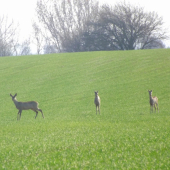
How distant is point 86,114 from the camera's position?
1934 cm

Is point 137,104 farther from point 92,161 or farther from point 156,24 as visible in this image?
point 156,24

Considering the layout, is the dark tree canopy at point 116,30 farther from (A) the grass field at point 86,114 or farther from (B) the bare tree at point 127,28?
(A) the grass field at point 86,114

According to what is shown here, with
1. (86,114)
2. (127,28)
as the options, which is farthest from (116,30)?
(86,114)

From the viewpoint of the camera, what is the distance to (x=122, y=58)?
1647 inches

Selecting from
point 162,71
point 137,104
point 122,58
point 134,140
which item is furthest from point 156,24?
point 134,140

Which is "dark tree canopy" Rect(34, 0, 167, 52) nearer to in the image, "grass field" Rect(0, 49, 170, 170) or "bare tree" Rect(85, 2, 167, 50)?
"bare tree" Rect(85, 2, 167, 50)

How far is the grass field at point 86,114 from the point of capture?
305 inches

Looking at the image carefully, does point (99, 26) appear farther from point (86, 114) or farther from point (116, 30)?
point (86, 114)

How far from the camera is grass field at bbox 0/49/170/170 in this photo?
305 inches

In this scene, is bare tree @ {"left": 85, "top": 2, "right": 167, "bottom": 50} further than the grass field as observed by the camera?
Yes

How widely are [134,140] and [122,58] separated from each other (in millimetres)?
32986

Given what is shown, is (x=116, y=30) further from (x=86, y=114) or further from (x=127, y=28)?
(x=86, y=114)

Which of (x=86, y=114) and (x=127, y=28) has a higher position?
(x=127, y=28)

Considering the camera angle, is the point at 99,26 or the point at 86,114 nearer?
the point at 86,114
